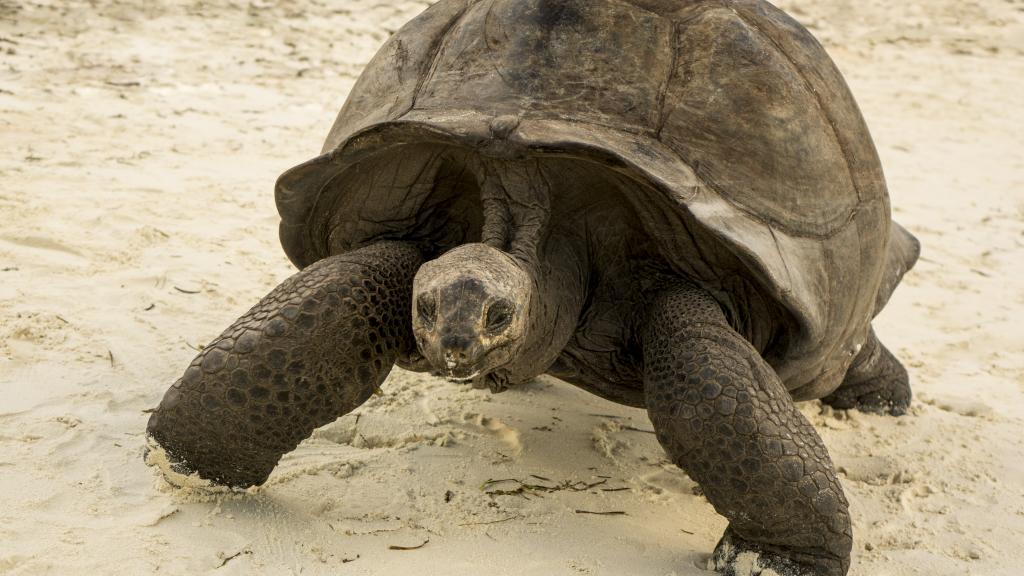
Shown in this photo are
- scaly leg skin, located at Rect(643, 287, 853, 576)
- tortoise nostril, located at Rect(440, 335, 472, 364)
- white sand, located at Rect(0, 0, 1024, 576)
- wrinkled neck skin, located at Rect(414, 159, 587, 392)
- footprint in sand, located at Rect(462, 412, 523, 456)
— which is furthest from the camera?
footprint in sand, located at Rect(462, 412, 523, 456)

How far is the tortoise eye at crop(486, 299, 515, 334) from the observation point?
8.46 ft

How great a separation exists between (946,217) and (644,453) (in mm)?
4208

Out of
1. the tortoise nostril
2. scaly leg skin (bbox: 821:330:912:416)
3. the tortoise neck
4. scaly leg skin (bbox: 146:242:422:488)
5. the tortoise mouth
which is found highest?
the tortoise neck

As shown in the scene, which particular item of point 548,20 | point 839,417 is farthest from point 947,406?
point 548,20

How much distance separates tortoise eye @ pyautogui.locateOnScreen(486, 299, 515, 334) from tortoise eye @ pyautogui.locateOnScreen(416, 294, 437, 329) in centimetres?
14

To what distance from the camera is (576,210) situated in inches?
127

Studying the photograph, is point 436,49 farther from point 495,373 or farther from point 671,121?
point 495,373

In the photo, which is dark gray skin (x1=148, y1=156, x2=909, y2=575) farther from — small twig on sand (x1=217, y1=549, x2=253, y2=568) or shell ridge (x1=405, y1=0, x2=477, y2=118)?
Answer: shell ridge (x1=405, y1=0, x2=477, y2=118)

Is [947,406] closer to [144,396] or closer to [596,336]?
[596,336]

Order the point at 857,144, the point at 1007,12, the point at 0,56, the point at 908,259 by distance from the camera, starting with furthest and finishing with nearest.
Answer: the point at 1007,12, the point at 0,56, the point at 908,259, the point at 857,144

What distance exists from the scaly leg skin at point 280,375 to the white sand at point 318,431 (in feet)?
0.51

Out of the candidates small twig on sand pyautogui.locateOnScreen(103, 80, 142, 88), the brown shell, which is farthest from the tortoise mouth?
small twig on sand pyautogui.locateOnScreen(103, 80, 142, 88)

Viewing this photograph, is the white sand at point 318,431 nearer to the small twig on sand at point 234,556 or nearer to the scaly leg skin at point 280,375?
the small twig on sand at point 234,556

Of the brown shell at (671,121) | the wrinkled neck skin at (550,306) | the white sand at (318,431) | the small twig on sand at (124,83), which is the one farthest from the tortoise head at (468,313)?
the small twig on sand at (124,83)
